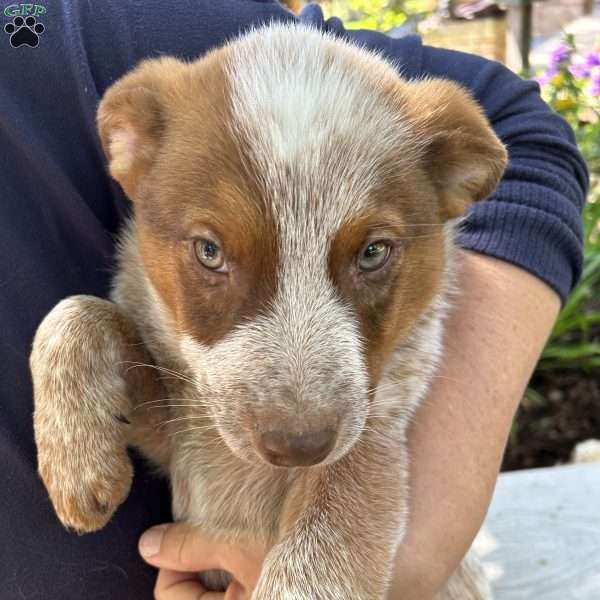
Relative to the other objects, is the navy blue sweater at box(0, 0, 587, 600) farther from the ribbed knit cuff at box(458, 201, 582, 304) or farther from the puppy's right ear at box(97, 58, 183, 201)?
the puppy's right ear at box(97, 58, 183, 201)

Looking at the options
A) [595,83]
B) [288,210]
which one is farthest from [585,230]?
[288,210]

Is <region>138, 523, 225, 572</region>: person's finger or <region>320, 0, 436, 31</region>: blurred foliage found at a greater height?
<region>138, 523, 225, 572</region>: person's finger

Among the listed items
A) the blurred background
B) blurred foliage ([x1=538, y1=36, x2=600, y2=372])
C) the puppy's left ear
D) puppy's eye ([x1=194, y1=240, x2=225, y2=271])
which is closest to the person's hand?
puppy's eye ([x1=194, y1=240, x2=225, y2=271])

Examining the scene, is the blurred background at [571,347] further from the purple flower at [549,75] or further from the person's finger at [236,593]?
the person's finger at [236,593]

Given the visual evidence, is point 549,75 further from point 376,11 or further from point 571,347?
point 376,11

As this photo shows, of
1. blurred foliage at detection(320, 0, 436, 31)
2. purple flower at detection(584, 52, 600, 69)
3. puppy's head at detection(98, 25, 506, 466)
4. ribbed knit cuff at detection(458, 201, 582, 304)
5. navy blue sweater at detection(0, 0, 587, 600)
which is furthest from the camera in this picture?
blurred foliage at detection(320, 0, 436, 31)

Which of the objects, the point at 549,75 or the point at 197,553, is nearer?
the point at 197,553

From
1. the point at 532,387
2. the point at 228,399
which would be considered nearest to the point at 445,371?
the point at 228,399
